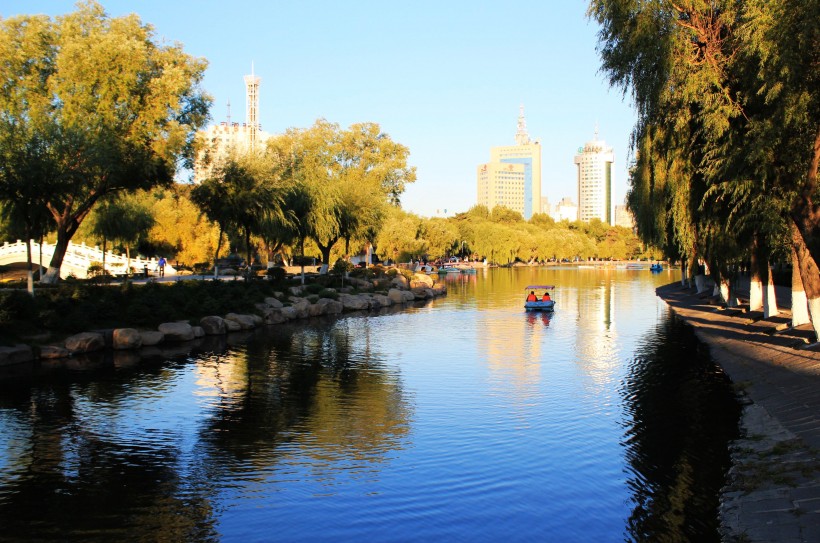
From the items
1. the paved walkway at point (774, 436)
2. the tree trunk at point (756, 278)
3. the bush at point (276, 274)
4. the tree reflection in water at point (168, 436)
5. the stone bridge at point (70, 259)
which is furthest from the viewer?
the stone bridge at point (70, 259)

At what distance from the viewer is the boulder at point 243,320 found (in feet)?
116

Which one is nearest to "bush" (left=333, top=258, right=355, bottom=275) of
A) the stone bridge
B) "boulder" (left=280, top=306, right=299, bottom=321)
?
the stone bridge

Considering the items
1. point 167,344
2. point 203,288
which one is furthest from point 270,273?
point 167,344

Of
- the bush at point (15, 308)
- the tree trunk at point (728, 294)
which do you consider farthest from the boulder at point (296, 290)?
the tree trunk at point (728, 294)

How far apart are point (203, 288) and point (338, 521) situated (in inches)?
1104

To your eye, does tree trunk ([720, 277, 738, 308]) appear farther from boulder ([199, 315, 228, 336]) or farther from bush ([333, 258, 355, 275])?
bush ([333, 258, 355, 275])

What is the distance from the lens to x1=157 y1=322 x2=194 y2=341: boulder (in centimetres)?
3050

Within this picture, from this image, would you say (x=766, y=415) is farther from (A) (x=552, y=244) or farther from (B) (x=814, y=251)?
(A) (x=552, y=244)

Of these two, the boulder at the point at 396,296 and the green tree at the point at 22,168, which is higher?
the green tree at the point at 22,168

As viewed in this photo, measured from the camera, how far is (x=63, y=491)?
1221cm

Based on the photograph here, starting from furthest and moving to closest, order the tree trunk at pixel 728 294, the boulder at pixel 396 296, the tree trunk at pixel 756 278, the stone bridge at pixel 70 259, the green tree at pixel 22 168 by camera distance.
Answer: the boulder at pixel 396 296 < the stone bridge at pixel 70 259 < the tree trunk at pixel 728 294 < the tree trunk at pixel 756 278 < the green tree at pixel 22 168

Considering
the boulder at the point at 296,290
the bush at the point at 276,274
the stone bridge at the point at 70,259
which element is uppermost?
the stone bridge at the point at 70,259

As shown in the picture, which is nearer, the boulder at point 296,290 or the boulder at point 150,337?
the boulder at point 150,337

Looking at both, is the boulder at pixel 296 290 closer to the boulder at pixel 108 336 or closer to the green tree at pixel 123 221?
the green tree at pixel 123 221
